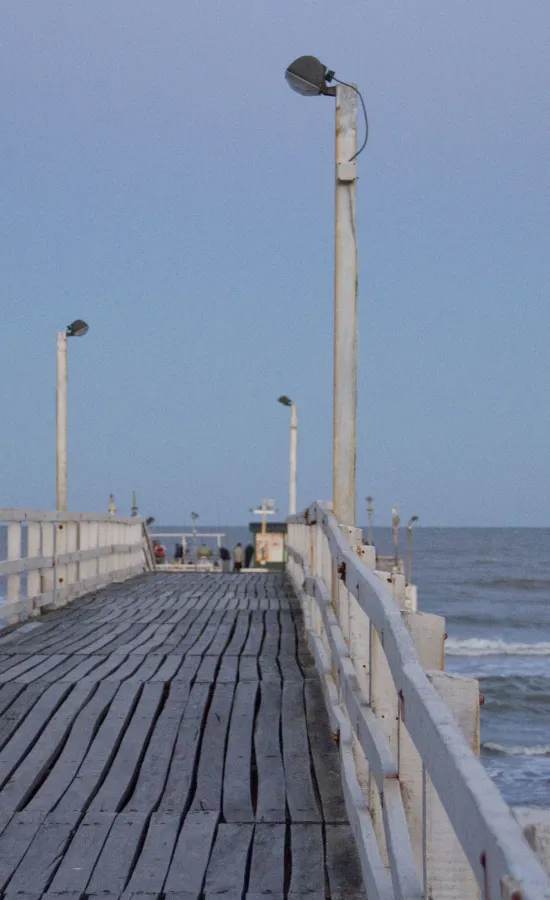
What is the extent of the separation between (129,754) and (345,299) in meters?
4.28

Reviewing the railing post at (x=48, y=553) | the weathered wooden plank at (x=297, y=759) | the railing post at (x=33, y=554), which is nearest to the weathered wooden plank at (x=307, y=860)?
the weathered wooden plank at (x=297, y=759)

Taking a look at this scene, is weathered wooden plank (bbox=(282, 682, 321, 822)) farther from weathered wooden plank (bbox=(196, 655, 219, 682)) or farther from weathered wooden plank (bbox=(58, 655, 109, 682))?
weathered wooden plank (bbox=(58, 655, 109, 682))

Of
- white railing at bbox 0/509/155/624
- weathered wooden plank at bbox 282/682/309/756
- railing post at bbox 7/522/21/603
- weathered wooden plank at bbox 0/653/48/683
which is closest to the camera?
weathered wooden plank at bbox 282/682/309/756

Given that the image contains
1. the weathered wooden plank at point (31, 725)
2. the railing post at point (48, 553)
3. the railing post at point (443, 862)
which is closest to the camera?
the railing post at point (443, 862)

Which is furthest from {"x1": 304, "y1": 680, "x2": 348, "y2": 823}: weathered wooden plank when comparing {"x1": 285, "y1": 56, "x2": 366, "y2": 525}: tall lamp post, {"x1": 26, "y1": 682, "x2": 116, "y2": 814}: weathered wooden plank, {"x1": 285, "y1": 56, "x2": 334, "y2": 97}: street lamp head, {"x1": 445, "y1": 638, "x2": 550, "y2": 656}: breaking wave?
{"x1": 445, "y1": 638, "x2": 550, "y2": 656}: breaking wave

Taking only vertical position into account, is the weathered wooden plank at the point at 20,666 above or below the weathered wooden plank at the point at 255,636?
below

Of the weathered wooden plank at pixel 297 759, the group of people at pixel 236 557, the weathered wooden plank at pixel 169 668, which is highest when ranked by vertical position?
the weathered wooden plank at pixel 169 668

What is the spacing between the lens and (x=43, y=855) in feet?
15.4

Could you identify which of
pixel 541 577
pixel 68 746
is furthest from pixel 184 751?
pixel 541 577

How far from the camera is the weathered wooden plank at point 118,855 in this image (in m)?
4.40

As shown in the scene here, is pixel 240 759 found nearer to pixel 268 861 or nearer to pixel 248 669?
pixel 268 861

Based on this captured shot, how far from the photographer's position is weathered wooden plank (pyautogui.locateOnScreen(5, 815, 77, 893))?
4.40 metres

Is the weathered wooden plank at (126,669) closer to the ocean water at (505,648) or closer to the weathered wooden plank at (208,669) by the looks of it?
the weathered wooden plank at (208,669)

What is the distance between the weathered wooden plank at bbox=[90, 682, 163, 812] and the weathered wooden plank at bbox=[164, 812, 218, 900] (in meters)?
0.43
